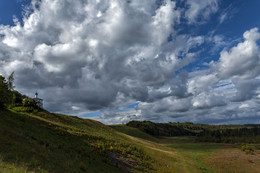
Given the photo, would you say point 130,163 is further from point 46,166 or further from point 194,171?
point 46,166

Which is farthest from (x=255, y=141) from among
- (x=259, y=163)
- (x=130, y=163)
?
(x=130, y=163)

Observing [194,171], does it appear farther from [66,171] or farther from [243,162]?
[66,171]

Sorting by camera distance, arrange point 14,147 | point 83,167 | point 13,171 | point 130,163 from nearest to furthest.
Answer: point 13,171 < point 14,147 < point 83,167 < point 130,163

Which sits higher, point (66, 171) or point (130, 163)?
point (66, 171)

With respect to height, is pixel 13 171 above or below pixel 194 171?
above

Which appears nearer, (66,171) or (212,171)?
(66,171)

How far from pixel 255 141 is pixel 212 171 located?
127 meters

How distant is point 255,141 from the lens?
424ft

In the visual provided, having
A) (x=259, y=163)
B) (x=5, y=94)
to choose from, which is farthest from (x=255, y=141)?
(x=5, y=94)

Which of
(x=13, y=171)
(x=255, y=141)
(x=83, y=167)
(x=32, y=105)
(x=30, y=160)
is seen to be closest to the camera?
(x=13, y=171)

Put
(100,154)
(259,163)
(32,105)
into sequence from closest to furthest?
(100,154) → (259,163) → (32,105)

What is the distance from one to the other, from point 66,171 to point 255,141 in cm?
16241

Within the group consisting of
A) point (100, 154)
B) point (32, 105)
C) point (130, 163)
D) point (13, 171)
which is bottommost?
point (130, 163)

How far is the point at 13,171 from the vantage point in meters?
9.40
